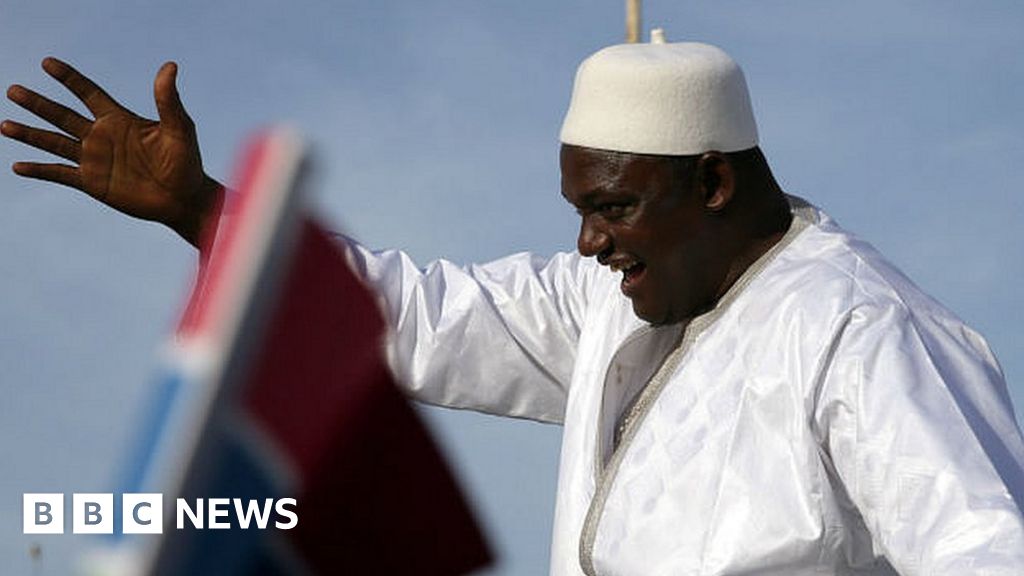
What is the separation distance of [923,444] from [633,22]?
6.30 feet

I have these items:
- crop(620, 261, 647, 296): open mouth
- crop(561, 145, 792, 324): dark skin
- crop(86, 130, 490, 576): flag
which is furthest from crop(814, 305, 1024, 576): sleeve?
crop(86, 130, 490, 576): flag

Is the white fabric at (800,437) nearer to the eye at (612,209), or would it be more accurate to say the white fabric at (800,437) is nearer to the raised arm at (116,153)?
the eye at (612,209)

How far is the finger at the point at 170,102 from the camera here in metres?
5.42

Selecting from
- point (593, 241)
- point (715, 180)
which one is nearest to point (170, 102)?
point (593, 241)

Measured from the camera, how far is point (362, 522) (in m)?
2.51

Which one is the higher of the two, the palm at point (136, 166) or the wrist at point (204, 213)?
the palm at point (136, 166)

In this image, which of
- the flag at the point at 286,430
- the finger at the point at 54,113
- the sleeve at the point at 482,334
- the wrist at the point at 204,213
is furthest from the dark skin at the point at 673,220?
the flag at the point at 286,430

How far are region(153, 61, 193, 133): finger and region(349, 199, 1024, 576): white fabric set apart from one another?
3.89 ft

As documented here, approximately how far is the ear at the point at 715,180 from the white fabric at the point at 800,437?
200 mm

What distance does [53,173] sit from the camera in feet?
19.4

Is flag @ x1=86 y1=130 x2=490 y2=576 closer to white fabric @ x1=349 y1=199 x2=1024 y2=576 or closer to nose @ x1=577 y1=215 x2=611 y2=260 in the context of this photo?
white fabric @ x1=349 y1=199 x2=1024 y2=576

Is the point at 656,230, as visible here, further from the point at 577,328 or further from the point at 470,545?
the point at 470,545

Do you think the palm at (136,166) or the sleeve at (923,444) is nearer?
the sleeve at (923,444)

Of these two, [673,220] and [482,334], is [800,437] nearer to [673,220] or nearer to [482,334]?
[673,220]
